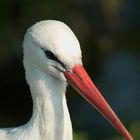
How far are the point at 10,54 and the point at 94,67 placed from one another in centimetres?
135

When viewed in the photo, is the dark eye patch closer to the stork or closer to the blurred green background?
the stork

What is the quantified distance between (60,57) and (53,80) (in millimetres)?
253

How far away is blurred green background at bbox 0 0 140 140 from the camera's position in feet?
25.8

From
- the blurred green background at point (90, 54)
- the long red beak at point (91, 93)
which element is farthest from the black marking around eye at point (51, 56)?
the blurred green background at point (90, 54)

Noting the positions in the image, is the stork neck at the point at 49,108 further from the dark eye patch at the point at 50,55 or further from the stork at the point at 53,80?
the dark eye patch at the point at 50,55

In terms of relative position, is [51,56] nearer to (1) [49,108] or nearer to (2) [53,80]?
(2) [53,80]

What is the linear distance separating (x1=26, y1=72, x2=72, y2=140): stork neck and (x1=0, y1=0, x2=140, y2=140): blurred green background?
2957 millimetres

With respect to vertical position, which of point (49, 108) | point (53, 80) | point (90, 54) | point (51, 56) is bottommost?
point (90, 54)

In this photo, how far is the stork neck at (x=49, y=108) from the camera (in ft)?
14.4

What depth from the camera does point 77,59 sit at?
4227 millimetres

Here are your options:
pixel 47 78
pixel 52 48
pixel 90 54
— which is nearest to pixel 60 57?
pixel 52 48

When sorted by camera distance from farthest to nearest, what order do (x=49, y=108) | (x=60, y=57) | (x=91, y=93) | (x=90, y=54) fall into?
(x=90, y=54), (x=49, y=108), (x=91, y=93), (x=60, y=57)

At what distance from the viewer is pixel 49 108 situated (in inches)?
175

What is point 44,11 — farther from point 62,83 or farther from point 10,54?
point 62,83
